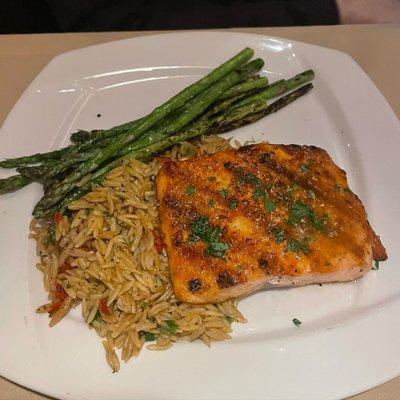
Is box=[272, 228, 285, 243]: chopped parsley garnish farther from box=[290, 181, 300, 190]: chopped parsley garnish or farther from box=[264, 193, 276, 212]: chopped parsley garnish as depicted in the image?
box=[290, 181, 300, 190]: chopped parsley garnish

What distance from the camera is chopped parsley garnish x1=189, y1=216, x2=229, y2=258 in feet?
11.1

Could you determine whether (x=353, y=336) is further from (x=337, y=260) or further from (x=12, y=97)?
(x=12, y=97)

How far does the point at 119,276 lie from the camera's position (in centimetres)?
355

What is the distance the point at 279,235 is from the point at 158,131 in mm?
1343

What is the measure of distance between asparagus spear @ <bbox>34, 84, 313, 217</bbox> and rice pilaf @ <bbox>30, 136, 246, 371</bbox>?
10cm

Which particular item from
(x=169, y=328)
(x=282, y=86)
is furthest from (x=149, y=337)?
(x=282, y=86)

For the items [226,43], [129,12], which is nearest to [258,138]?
[226,43]

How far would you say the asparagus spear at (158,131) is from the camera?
3.86 metres

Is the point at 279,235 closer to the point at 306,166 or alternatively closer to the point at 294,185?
the point at 294,185

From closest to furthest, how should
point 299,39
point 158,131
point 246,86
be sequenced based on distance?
point 158,131 → point 246,86 → point 299,39

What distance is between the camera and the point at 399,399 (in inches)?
132

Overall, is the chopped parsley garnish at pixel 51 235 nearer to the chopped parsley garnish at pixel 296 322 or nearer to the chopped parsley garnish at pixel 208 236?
the chopped parsley garnish at pixel 208 236

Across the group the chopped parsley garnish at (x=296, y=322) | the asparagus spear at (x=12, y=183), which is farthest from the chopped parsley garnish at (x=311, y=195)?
the asparagus spear at (x=12, y=183)

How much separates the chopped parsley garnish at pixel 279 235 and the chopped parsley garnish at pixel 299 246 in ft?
0.17
